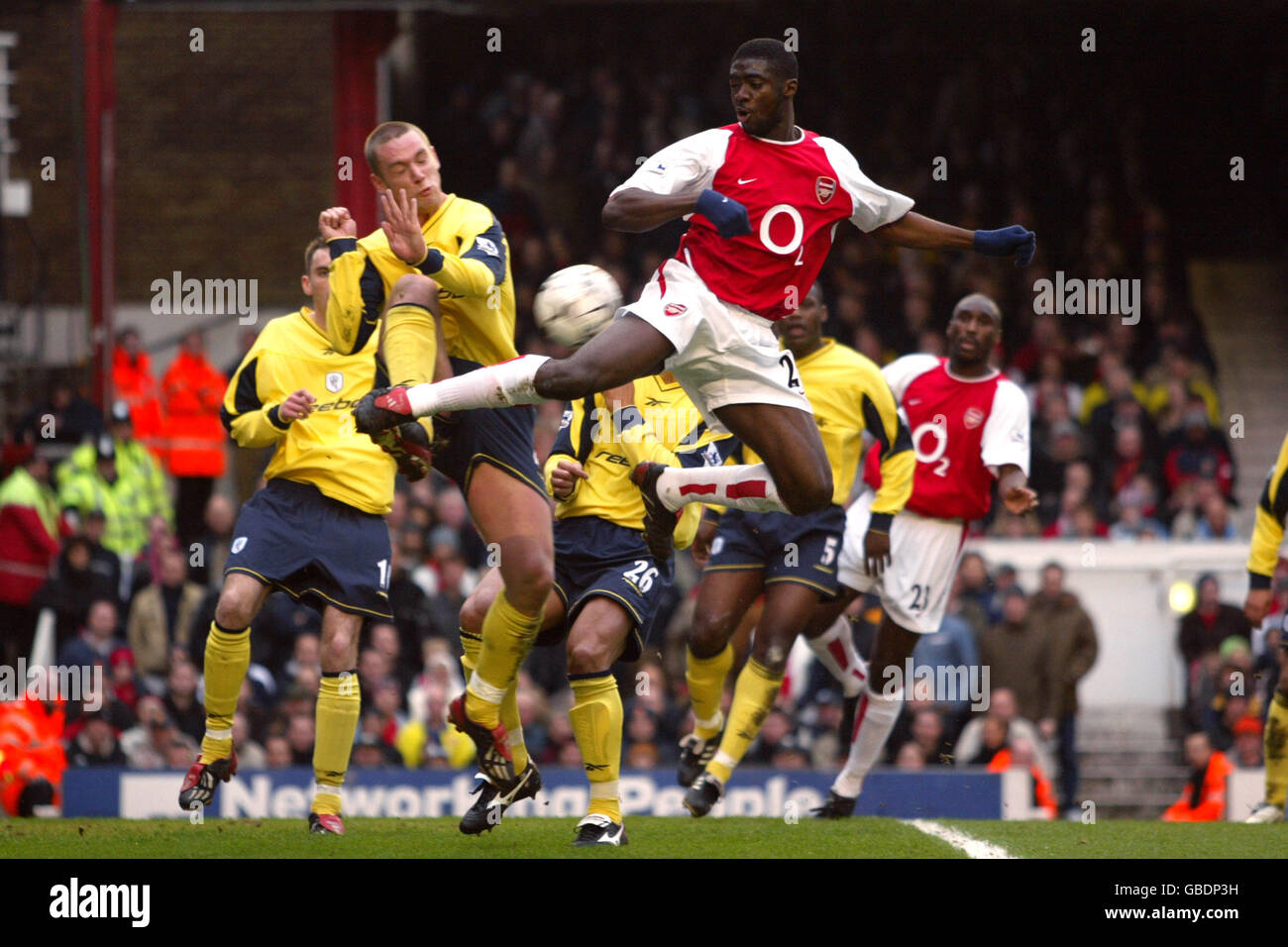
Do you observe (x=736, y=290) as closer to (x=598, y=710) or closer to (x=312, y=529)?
(x=598, y=710)

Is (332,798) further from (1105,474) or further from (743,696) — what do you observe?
(1105,474)

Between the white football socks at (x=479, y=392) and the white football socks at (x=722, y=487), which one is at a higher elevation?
the white football socks at (x=479, y=392)

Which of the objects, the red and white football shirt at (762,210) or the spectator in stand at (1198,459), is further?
the spectator in stand at (1198,459)

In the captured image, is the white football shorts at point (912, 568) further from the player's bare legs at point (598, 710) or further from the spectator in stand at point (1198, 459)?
the spectator in stand at point (1198, 459)

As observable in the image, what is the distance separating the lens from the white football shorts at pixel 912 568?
969 centimetres

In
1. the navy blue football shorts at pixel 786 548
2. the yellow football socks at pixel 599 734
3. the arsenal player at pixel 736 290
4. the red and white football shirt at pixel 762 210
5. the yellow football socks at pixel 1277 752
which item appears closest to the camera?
the arsenal player at pixel 736 290

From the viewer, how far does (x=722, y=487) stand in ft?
25.0

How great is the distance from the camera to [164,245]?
21.9 m

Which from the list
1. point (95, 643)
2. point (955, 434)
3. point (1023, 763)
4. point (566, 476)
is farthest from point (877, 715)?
point (95, 643)

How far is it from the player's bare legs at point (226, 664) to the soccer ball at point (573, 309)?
6.04 feet

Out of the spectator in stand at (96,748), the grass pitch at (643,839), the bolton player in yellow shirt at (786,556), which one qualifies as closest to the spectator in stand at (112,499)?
the spectator in stand at (96,748)

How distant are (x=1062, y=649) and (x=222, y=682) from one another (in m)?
8.13

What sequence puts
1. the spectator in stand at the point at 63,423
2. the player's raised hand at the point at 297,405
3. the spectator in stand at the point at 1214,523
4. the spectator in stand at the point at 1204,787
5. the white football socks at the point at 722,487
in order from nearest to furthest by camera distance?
1. the white football socks at the point at 722,487
2. the player's raised hand at the point at 297,405
3. the spectator in stand at the point at 1204,787
4. the spectator in stand at the point at 63,423
5. the spectator in stand at the point at 1214,523

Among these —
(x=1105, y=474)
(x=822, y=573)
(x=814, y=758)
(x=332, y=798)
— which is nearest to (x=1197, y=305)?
(x=1105, y=474)
